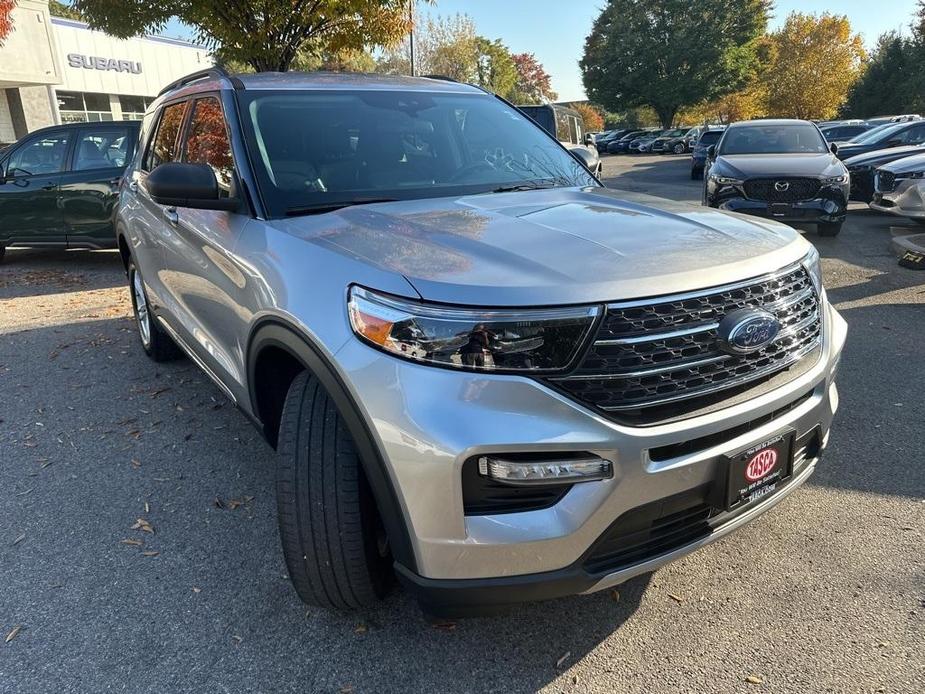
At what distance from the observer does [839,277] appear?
706 centimetres

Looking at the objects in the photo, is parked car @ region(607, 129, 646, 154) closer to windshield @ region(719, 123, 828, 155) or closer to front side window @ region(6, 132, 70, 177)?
windshield @ region(719, 123, 828, 155)

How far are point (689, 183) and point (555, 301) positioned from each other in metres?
19.7

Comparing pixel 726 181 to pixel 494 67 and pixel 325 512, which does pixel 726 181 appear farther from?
pixel 494 67

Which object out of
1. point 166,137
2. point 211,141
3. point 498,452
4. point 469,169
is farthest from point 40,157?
point 498,452

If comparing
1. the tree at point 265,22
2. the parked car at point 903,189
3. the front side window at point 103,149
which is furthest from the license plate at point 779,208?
the front side window at point 103,149

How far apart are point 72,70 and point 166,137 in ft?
95.7

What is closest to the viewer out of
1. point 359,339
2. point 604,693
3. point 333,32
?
point 359,339

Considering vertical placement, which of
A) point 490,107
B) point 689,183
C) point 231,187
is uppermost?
point 490,107

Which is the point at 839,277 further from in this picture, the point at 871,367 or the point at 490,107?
the point at 490,107

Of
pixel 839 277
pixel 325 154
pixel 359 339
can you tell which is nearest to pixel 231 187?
pixel 325 154

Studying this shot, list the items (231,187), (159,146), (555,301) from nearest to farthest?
(555,301) < (231,187) < (159,146)

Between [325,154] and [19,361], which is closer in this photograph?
[325,154]

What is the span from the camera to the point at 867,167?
436 inches

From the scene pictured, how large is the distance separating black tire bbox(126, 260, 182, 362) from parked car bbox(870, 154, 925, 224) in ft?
25.9
